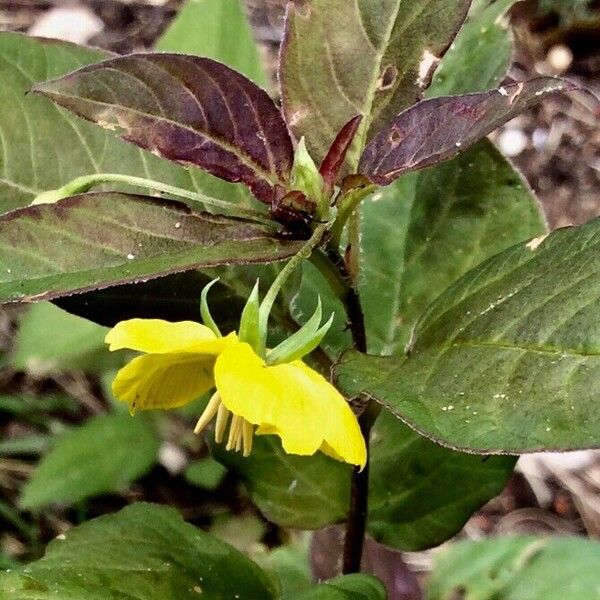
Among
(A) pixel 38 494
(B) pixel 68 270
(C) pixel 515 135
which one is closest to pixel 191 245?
(B) pixel 68 270

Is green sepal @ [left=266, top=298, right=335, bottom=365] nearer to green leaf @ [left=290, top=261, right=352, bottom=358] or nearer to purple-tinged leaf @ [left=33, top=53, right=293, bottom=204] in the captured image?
purple-tinged leaf @ [left=33, top=53, right=293, bottom=204]

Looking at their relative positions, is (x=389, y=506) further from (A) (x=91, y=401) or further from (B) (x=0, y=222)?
(A) (x=91, y=401)

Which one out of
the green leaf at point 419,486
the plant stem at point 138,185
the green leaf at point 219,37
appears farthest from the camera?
the green leaf at point 219,37

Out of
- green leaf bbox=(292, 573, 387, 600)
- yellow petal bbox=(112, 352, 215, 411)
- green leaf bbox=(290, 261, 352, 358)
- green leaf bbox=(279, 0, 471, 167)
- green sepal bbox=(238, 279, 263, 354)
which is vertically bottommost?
green leaf bbox=(292, 573, 387, 600)

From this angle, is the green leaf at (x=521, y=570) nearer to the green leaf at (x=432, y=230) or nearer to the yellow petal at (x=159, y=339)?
the green leaf at (x=432, y=230)

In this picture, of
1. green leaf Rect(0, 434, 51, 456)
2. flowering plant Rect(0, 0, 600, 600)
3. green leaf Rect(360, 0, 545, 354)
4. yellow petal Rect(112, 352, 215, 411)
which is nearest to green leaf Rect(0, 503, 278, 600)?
flowering plant Rect(0, 0, 600, 600)

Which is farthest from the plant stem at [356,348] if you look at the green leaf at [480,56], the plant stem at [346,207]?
the green leaf at [480,56]
